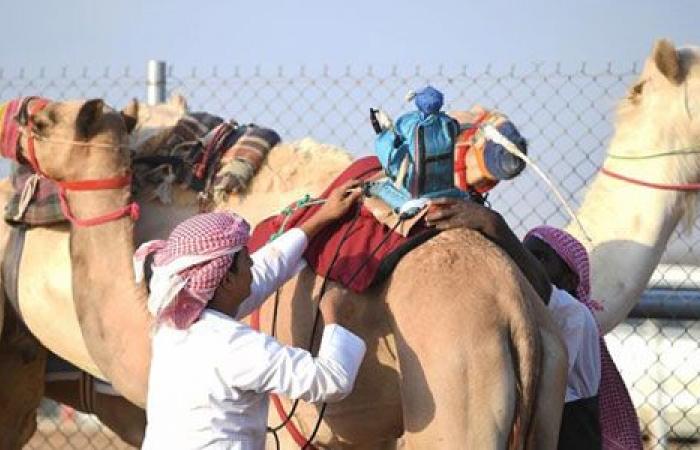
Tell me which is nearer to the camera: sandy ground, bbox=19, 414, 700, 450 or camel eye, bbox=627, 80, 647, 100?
camel eye, bbox=627, 80, 647, 100

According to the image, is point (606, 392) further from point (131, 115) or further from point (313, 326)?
point (131, 115)

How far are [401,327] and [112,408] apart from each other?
115 inches

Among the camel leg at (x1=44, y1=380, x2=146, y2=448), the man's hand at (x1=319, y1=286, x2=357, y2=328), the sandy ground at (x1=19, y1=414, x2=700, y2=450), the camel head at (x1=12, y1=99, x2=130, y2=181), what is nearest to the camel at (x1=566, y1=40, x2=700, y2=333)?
the man's hand at (x1=319, y1=286, x2=357, y2=328)

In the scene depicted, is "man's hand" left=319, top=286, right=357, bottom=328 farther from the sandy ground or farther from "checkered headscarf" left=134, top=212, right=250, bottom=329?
the sandy ground

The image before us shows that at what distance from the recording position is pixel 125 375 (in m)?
4.79

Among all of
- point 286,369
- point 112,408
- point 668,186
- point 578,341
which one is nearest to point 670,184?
point 668,186

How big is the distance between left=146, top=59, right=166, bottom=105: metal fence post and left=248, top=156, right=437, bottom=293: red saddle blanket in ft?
8.21

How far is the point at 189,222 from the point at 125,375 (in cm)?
133

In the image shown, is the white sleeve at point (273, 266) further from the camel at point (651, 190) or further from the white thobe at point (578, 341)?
the camel at point (651, 190)

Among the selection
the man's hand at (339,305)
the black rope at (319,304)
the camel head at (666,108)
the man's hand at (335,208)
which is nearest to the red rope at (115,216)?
the black rope at (319,304)

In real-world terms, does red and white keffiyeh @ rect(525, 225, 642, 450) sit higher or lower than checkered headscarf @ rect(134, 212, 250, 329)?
lower

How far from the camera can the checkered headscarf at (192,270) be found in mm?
3521

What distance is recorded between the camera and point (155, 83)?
21.6 feet

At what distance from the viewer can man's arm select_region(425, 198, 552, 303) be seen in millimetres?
3758
